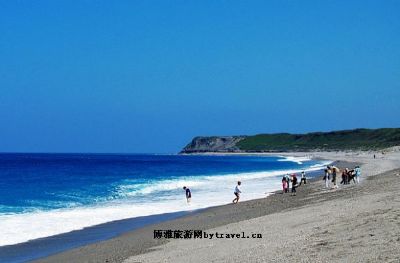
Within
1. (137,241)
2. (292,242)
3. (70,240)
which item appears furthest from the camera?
(70,240)

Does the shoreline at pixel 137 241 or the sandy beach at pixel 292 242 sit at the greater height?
the sandy beach at pixel 292 242

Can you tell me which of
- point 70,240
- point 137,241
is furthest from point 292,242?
point 70,240

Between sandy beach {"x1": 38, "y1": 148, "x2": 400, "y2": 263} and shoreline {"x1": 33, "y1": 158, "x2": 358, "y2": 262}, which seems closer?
sandy beach {"x1": 38, "y1": 148, "x2": 400, "y2": 263}

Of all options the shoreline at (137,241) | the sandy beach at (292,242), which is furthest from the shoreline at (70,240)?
the sandy beach at (292,242)

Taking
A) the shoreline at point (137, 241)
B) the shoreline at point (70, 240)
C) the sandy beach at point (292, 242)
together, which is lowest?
the shoreline at point (70, 240)

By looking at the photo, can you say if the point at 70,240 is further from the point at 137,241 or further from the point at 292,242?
the point at 292,242

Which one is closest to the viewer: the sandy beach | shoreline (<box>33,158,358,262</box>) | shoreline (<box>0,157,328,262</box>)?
the sandy beach

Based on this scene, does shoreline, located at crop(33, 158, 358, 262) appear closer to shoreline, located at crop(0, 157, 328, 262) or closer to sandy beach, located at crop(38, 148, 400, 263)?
sandy beach, located at crop(38, 148, 400, 263)

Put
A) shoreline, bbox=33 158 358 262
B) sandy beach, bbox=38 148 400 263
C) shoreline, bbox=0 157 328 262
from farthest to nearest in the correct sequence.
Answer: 1. shoreline, bbox=0 157 328 262
2. shoreline, bbox=33 158 358 262
3. sandy beach, bbox=38 148 400 263

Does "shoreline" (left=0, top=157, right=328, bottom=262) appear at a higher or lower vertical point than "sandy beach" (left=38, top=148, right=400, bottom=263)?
lower

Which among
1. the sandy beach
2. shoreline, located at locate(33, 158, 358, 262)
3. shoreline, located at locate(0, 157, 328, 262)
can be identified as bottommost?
shoreline, located at locate(0, 157, 328, 262)

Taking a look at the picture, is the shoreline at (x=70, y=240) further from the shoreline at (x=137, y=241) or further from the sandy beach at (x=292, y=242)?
the sandy beach at (x=292, y=242)

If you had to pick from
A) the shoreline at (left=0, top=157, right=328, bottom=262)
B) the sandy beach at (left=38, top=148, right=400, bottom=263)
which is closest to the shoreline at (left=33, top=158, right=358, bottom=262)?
the sandy beach at (left=38, top=148, right=400, bottom=263)

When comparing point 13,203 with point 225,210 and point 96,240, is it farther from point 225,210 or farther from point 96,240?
point 96,240
